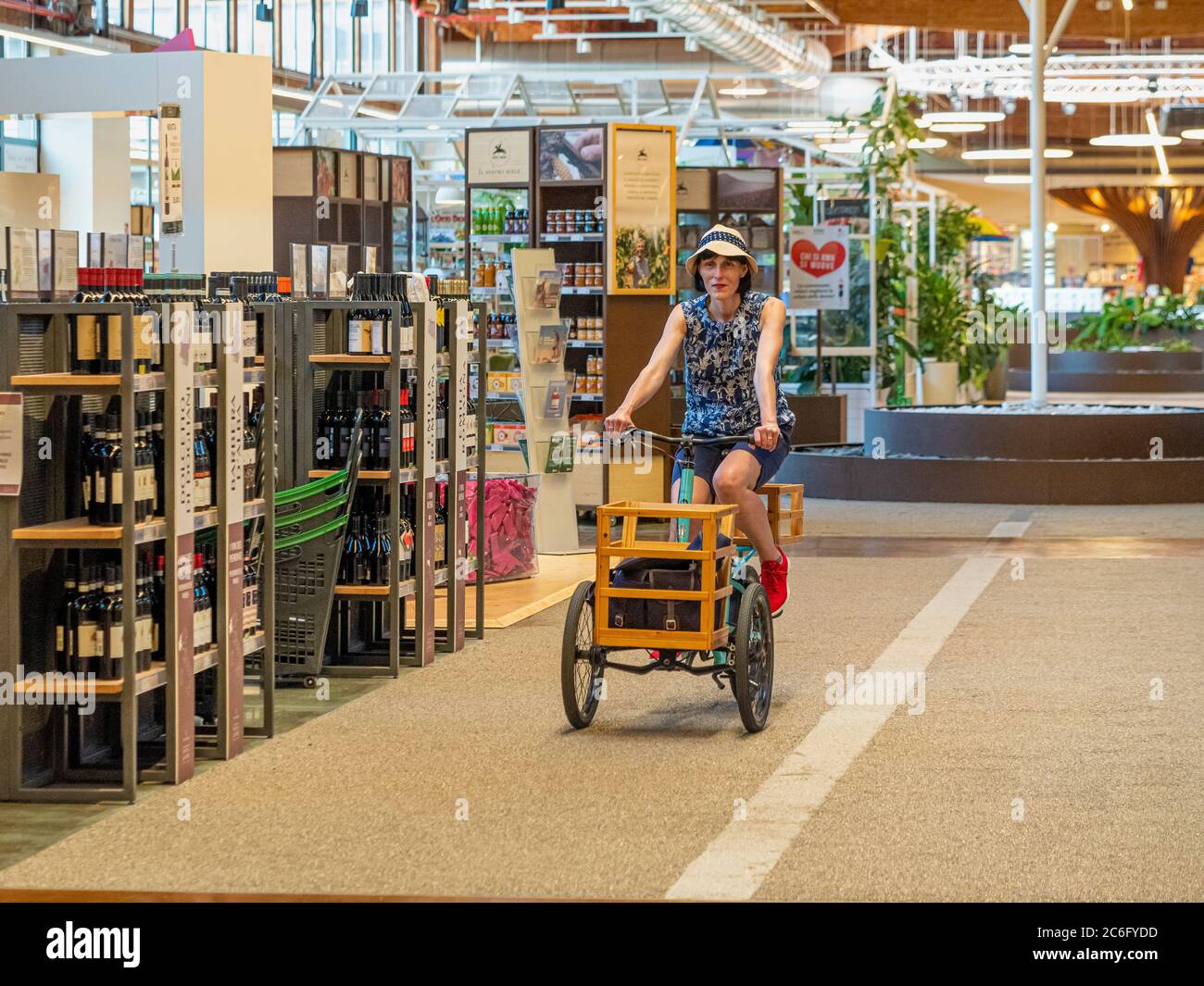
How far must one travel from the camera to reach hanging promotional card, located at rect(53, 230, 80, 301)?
4.83 m

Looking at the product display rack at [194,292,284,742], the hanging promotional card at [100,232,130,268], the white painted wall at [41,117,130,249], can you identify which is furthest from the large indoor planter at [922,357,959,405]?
the product display rack at [194,292,284,742]

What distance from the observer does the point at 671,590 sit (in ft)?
17.6

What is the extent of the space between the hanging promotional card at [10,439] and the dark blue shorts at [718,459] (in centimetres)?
225

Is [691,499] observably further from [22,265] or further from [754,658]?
[22,265]

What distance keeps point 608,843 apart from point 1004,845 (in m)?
0.90

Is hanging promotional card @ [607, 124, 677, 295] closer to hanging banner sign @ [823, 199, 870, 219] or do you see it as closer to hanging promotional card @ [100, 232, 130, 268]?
hanging promotional card @ [100, 232, 130, 268]

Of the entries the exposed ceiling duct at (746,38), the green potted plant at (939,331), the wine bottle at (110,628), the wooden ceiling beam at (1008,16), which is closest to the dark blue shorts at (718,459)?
the wine bottle at (110,628)

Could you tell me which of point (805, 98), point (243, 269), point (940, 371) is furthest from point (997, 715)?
point (805, 98)

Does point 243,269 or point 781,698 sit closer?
point 781,698

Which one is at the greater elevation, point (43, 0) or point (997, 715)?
point (43, 0)

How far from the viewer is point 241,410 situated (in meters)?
5.16
